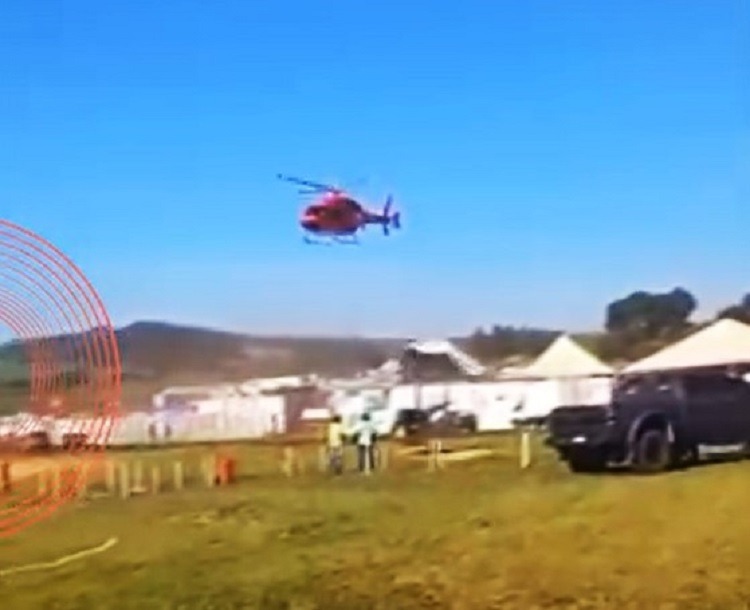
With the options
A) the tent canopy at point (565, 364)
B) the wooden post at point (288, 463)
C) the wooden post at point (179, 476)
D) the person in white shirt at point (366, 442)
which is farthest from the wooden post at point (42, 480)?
the tent canopy at point (565, 364)

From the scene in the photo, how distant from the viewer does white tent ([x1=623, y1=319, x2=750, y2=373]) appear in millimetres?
3242

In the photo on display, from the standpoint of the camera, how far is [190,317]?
3.14m

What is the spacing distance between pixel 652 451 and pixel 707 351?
0.83 ft

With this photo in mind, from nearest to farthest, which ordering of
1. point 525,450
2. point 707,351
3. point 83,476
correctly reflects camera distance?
point 83,476, point 525,450, point 707,351

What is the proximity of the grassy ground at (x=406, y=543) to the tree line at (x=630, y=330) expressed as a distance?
0.21m

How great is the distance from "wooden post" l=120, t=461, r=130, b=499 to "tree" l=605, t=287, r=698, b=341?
1063 millimetres

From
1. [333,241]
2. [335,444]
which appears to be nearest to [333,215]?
[333,241]

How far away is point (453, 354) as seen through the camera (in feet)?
10.4

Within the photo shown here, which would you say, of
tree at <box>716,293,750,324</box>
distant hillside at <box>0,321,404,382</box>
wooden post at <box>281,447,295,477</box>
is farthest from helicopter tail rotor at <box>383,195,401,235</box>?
tree at <box>716,293,750,324</box>

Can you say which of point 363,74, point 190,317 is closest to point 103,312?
point 190,317

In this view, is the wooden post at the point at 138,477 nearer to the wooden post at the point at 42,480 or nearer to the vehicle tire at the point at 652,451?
the wooden post at the point at 42,480

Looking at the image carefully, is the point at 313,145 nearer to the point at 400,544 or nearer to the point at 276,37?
the point at 276,37

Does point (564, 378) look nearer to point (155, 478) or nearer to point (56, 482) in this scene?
point (155, 478)
